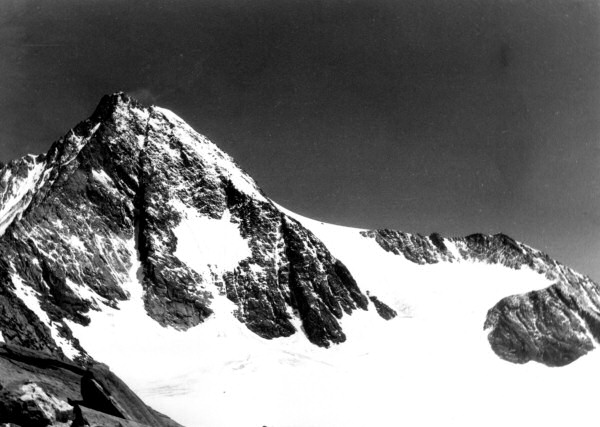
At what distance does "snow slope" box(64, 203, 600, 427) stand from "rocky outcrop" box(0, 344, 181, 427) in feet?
288

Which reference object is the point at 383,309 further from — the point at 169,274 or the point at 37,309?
the point at 37,309

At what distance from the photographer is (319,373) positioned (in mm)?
139375

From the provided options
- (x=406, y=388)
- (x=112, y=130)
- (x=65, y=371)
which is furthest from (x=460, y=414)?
(x=65, y=371)

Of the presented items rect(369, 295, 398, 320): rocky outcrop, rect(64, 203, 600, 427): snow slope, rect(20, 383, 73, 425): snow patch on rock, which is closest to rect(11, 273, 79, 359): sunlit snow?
rect(64, 203, 600, 427): snow slope

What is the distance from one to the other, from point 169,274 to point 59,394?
131033mm

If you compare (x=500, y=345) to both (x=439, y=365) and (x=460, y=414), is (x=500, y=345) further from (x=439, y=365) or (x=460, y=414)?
(x=460, y=414)

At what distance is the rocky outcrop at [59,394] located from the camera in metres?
14.9

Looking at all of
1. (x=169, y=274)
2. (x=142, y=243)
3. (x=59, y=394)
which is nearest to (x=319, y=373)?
(x=169, y=274)

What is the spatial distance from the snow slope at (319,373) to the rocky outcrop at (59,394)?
87848 millimetres

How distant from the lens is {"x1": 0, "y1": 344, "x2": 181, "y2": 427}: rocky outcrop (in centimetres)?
1491

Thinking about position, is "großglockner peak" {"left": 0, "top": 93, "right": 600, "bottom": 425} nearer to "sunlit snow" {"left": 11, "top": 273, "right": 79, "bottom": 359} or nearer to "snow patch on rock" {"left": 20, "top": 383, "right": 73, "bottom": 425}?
"sunlit snow" {"left": 11, "top": 273, "right": 79, "bottom": 359}

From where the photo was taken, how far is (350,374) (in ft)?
475

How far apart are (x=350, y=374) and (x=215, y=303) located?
32.0 metres

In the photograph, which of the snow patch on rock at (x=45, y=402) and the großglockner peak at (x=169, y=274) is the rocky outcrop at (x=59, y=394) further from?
the großglockner peak at (x=169, y=274)
